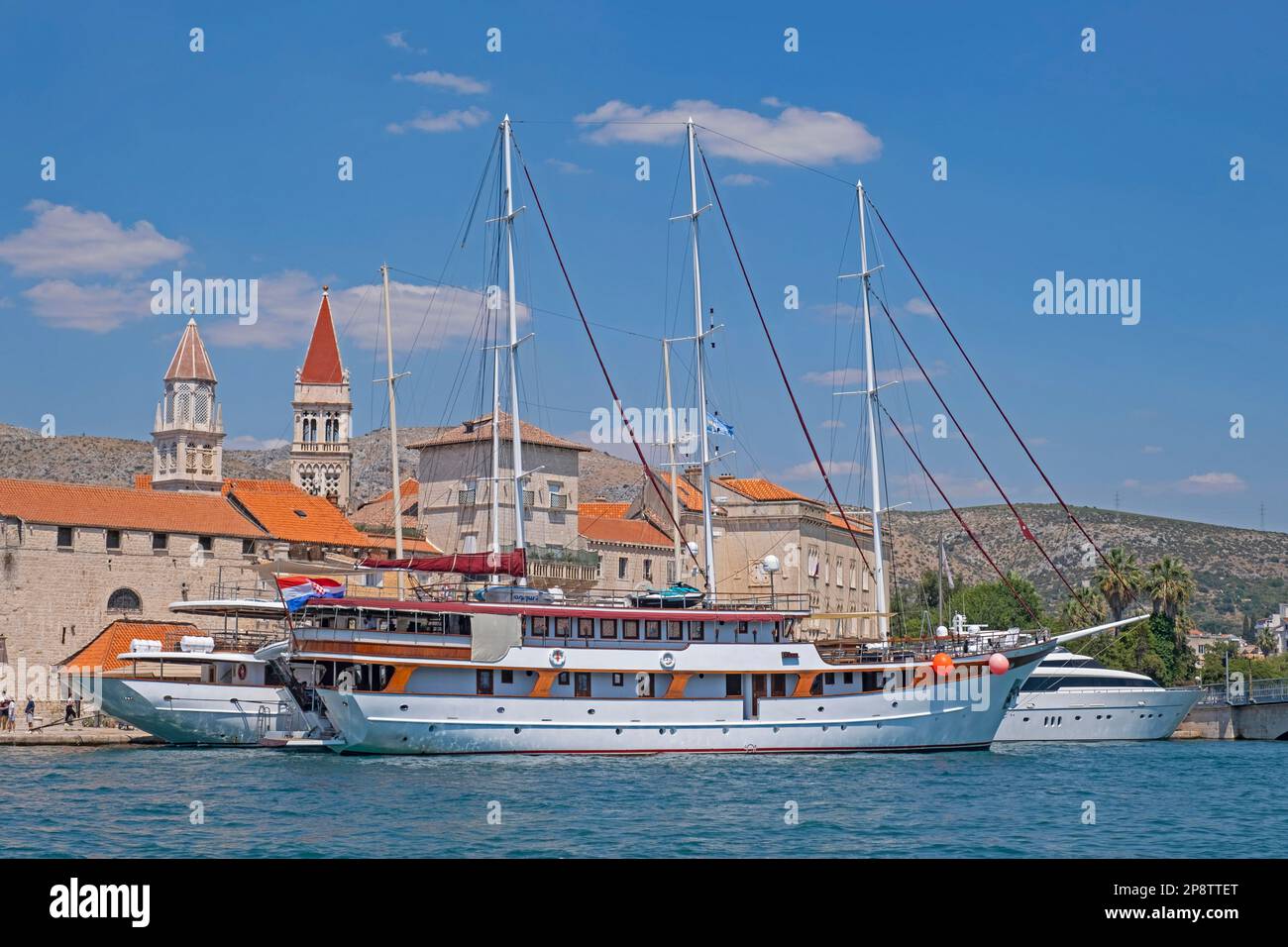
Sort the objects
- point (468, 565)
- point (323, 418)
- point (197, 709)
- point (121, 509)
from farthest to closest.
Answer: point (323, 418)
point (121, 509)
point (468, 565)
point (197, 709)

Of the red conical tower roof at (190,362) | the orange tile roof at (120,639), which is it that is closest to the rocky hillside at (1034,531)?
the red conical tower roof at (190,362)

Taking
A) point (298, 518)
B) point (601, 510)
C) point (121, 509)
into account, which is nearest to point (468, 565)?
point (121, 509)

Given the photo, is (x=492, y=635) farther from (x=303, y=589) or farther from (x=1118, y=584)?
(x=1118, y=584)

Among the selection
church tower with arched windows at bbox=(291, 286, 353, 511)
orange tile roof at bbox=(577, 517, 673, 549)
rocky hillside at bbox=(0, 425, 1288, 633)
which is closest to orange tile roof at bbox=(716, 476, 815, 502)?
orange tile roof at bbox=(577, 517, 673, 549)

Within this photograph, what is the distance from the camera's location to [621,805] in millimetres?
27656

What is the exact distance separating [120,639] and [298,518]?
13.0 meters

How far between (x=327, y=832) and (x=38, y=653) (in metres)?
30.9

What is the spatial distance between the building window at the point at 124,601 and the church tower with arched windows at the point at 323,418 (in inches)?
1841

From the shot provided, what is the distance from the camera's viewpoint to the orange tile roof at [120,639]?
48688 millimetres

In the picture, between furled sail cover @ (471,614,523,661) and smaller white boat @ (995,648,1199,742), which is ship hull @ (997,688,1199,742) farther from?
furled sail cover @ (471,614,523,661)

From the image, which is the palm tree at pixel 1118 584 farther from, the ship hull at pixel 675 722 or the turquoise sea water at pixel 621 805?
the turquoise sea water at pixel 621 805

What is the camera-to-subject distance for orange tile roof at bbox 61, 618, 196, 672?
48.7 metres

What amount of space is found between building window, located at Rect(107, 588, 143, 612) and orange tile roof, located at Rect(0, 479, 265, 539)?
2402mm

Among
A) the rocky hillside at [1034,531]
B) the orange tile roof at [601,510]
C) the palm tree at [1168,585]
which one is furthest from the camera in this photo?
the rocky hillside at [1034,531]
